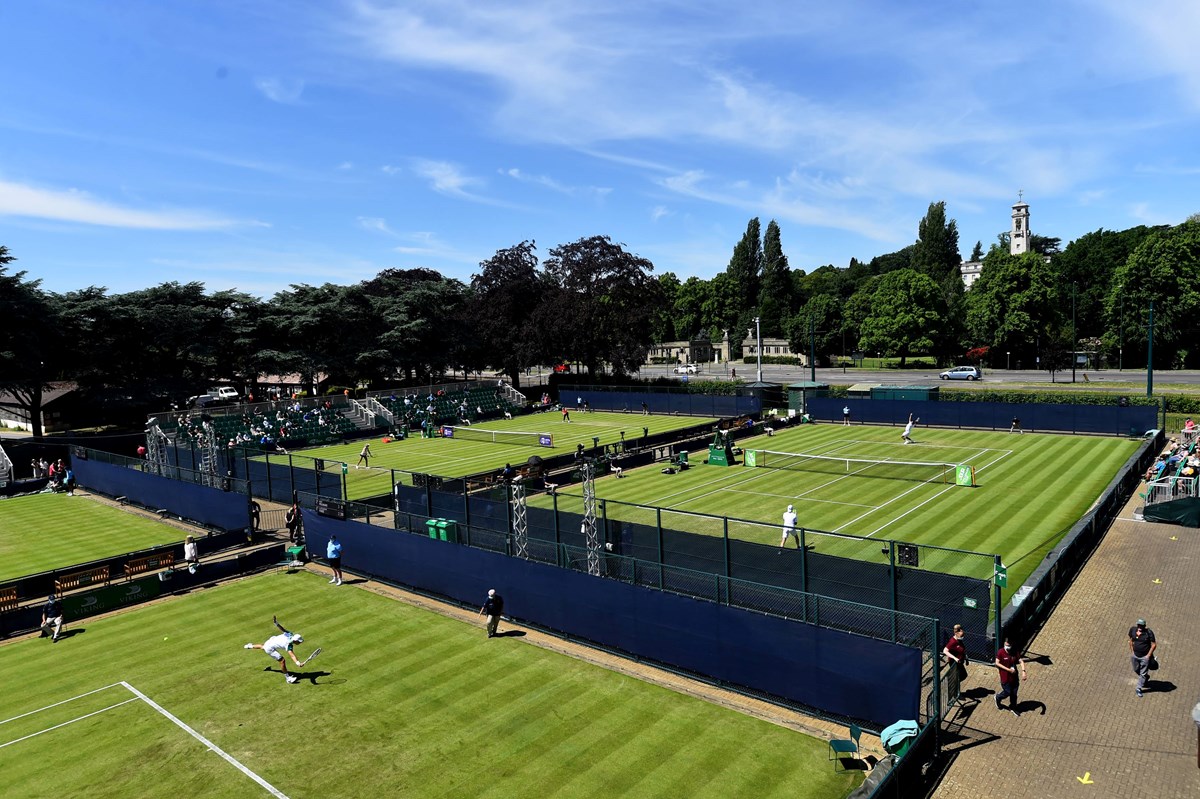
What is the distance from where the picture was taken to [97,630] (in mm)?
20984

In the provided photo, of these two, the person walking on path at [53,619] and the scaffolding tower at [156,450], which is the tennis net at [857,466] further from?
the scaffolding tower at [156,450]

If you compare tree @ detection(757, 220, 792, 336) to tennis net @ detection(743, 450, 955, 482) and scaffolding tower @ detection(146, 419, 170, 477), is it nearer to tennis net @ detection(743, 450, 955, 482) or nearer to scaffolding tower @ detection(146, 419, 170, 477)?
tennis net @ detection(743, 450, 955, 482)

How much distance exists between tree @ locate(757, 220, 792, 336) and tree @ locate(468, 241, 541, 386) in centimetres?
7015

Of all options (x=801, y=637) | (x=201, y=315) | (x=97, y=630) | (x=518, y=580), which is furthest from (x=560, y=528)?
(x=201, y=315)

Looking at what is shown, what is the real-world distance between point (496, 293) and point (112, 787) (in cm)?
6765

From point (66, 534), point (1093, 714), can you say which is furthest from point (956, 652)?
point (66, 534)

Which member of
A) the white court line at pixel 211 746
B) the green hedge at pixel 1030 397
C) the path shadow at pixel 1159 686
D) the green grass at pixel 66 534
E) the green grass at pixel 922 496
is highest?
the green hedge at pixel 1030 397

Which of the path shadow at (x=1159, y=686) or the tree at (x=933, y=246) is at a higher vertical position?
the tree at (x=933, y=246)

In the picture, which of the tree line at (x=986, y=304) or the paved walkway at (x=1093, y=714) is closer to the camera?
the paved walkway at (x=1093, y=714)

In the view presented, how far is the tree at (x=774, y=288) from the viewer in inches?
5561

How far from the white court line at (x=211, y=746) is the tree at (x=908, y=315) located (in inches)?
4087

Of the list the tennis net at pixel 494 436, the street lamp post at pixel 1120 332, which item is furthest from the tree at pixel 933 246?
the tennis net at pixel 494 436

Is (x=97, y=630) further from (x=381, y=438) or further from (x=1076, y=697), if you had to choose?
(x=381, y=438)

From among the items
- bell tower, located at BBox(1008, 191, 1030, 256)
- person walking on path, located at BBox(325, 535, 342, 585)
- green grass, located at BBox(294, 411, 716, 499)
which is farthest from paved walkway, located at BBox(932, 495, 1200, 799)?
bell tower, located at BBox(1008, 191, 1030, 256)
